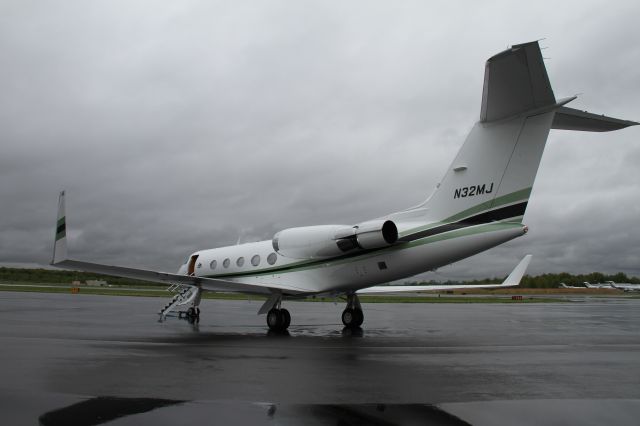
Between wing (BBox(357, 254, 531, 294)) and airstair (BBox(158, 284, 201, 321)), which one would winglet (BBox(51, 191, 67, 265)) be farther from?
wing (BBox(357, 254, 531, 294))

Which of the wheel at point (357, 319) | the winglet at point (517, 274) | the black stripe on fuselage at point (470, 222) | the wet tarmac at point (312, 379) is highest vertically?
the black stripe on fuselage at point (470, 222)

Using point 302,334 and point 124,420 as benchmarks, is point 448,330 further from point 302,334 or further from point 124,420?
point 124,420

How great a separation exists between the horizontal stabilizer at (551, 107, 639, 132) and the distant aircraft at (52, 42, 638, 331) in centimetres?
2

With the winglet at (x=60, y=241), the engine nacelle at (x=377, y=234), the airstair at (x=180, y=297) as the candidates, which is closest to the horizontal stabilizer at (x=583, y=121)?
the engine nacelle at (x=377, y=234)

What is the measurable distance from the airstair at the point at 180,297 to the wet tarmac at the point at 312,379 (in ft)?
18.5

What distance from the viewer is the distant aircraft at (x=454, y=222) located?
36.8 ft

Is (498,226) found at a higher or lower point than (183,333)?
higher

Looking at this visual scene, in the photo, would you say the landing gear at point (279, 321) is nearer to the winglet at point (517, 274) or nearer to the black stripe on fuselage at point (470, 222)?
the black stripe on fuselage at point (470, 222)

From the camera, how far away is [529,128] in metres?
11.7

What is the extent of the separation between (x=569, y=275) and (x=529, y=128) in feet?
393

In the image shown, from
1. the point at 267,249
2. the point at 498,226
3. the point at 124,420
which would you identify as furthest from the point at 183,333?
the point at 124,420

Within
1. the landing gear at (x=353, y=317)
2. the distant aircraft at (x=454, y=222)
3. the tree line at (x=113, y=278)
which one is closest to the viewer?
the distant aircraft at (x=454, y=222)

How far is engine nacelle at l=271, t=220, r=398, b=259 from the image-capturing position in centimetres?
1365

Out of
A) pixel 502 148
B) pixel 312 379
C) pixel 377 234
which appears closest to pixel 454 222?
pixel 377 234
